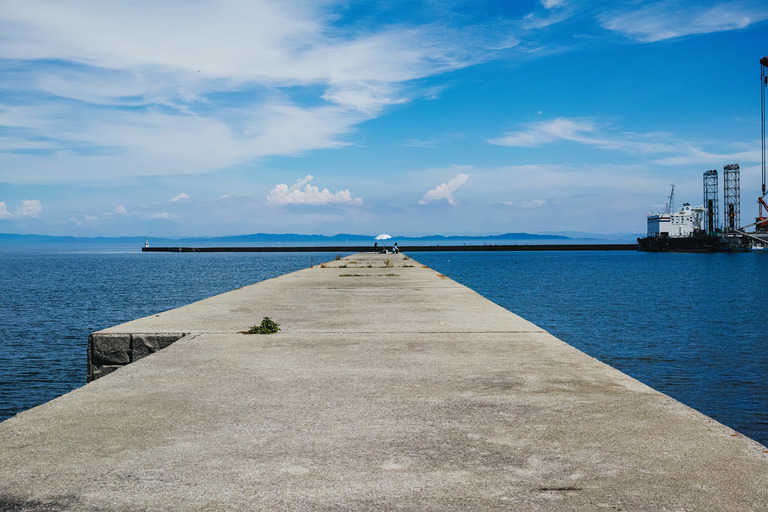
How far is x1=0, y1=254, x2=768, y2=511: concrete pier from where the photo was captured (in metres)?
3.59

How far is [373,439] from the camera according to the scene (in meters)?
4.57

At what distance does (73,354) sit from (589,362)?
1463 centimetres

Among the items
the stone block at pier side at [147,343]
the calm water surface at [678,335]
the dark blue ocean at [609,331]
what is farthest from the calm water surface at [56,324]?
the calm water surface at [678,335]

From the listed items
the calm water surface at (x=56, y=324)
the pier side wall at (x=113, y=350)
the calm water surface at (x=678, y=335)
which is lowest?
the calm water surface at (x=678, y=335)

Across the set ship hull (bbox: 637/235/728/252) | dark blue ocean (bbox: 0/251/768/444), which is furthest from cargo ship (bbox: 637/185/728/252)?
dark blue ocean (bbox: 0/251/768/444)

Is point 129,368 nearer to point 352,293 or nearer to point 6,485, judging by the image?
point 6,485

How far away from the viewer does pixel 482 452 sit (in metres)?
4.29

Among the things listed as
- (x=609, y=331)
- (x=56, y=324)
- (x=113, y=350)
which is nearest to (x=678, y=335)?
(x=609, y=331)

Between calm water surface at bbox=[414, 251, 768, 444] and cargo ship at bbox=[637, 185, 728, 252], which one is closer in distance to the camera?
calm water surface at bbox=[414, 251, 768, 444]

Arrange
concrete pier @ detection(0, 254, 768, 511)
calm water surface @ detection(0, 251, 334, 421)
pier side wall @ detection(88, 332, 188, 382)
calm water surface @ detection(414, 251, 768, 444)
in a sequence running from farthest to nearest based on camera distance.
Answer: calm water surface @ detection(0, 251, 334, 421) < calm water surface @ detection(414, 251, 768, 444) < pier side wall @ detection(88, 332, 188, 382) < concrete pier @ detection(0, 254, 768, 511)

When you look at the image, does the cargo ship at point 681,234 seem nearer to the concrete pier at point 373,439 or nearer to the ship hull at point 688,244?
the ship hull at point 688,244

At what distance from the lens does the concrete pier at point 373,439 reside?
3592mm

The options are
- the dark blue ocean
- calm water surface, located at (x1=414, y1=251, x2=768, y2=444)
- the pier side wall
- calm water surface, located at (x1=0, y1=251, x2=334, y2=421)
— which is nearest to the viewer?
the pier side wall

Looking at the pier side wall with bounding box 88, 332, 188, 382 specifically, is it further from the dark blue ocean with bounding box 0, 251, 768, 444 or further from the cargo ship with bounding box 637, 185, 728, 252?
the cargo ship with bounding box 637, 185, 728, 252
